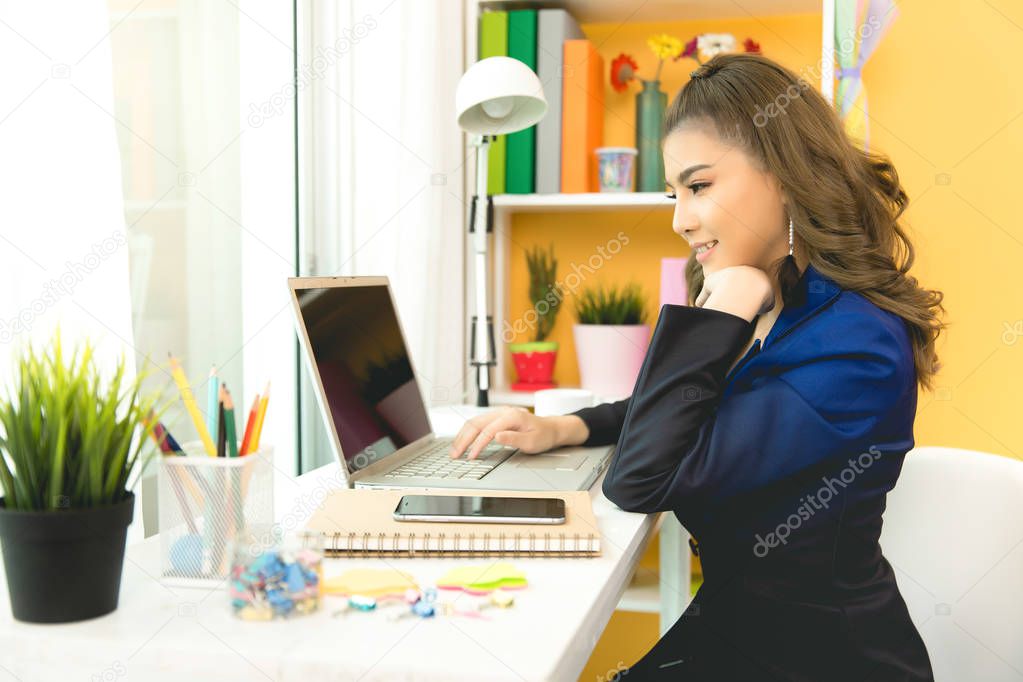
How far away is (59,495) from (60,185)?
48 cm

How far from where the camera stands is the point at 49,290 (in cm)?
92

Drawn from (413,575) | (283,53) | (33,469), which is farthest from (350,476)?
(283,53)

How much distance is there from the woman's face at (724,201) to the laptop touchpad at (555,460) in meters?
0.31

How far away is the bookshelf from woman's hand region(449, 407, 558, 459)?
2.09 ft

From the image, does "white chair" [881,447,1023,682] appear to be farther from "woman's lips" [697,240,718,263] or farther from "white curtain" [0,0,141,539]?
"white curtain" [0,0,141,539]

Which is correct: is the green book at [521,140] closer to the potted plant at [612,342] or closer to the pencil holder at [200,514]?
the potted plant at [612,342]

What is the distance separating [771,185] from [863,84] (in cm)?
105

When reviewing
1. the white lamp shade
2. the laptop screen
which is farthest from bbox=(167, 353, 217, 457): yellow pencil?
the white lamp shade

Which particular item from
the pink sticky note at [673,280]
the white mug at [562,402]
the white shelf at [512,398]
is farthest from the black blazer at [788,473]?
the white shelf at [512,398]

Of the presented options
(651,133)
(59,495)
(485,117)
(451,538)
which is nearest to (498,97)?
(485,117)

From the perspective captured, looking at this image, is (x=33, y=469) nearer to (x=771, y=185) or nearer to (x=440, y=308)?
(x=771, y=185)

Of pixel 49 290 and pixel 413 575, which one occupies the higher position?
pixel 49 290

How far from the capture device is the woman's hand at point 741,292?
101 cm

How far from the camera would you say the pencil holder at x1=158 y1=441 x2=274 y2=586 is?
0.71 metres
